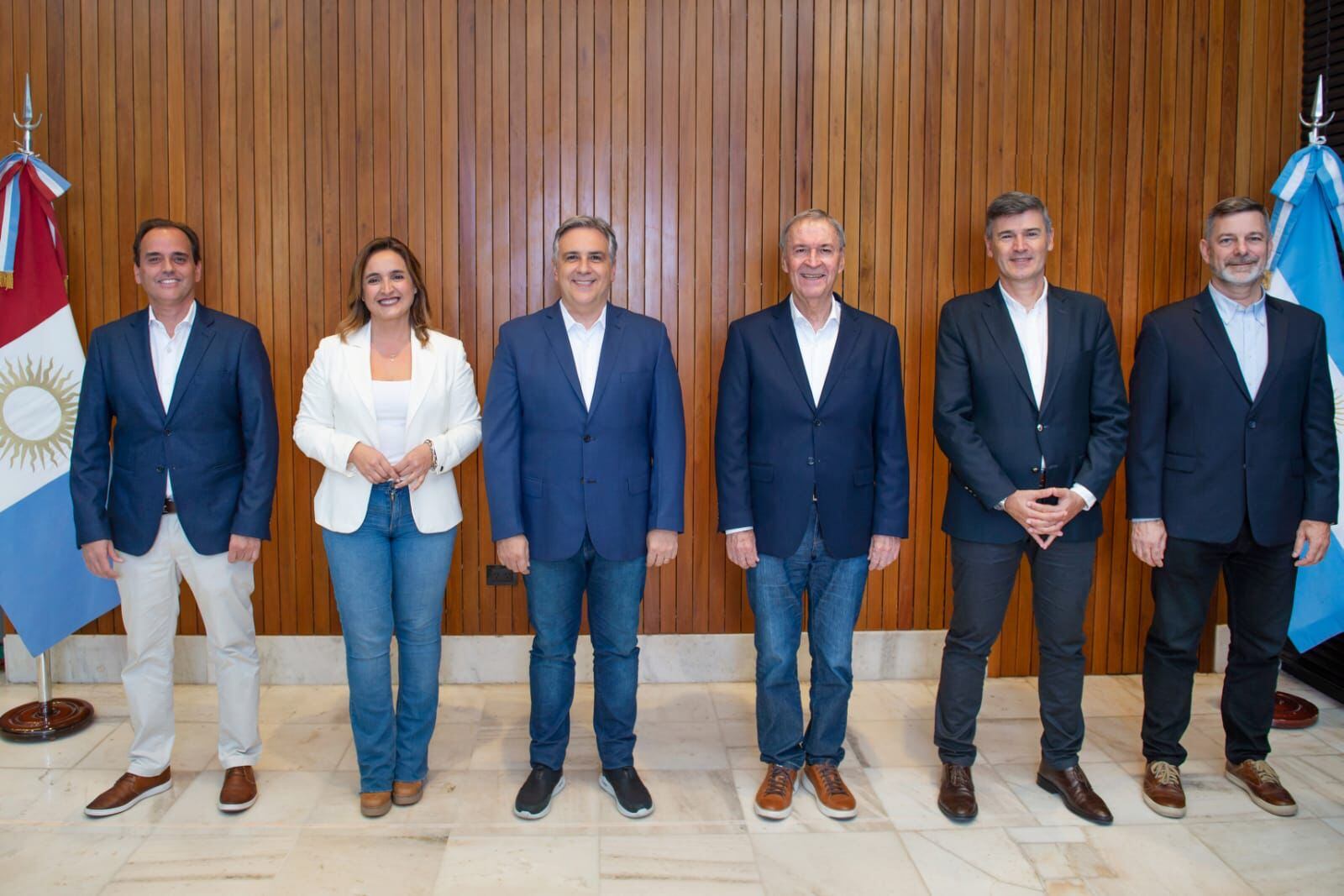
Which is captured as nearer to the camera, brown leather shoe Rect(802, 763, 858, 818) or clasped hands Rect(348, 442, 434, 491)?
clasped hands Rect(348, 442, 434, 491)

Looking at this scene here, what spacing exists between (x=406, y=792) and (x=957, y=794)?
179cm

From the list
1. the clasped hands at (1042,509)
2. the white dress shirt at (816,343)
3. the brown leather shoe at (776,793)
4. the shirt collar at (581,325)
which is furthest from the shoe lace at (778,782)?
the shirt collar at (581,325)

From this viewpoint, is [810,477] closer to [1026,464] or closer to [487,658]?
[1026,464]

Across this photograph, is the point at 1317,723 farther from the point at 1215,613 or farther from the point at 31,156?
the point at 31,156

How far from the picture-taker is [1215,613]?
4.29 meters

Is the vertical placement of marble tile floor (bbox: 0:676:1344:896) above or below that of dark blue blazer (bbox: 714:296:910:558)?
below

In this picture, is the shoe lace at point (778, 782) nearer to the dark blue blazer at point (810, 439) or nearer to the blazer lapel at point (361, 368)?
the dark blue blazer at point (810, 439)

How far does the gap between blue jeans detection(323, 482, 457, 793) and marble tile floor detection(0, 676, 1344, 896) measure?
0.21m

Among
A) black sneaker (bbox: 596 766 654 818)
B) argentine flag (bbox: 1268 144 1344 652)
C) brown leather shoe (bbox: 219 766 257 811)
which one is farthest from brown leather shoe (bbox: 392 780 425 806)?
argentine flag (bbox: 1268 144 1344 652)

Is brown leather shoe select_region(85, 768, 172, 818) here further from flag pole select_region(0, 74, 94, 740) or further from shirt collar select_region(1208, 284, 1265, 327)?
shirt collar select_region(1208, 284, 1265, 327)

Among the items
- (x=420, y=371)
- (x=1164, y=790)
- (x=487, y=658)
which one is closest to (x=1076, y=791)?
(x=1164, y=790)

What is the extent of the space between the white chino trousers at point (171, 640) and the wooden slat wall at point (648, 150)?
3.28 ft

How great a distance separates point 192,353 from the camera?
3.03 meters

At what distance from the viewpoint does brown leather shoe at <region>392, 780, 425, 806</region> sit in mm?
3070
